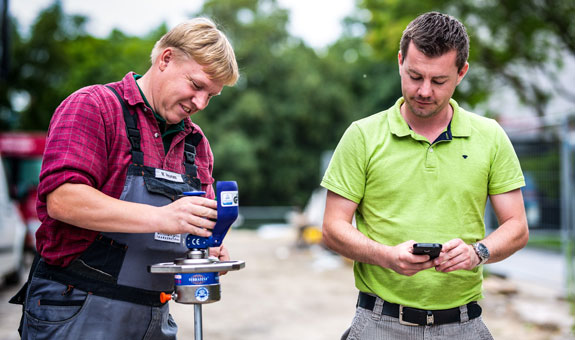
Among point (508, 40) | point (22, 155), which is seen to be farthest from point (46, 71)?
point (508, 40)

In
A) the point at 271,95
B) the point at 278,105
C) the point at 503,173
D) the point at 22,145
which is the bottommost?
the point at 278,105

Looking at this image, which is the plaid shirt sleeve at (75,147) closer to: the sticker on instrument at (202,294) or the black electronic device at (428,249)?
the sticker on instrument at (202,294)

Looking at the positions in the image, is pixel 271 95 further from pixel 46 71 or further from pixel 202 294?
pixel 202 294

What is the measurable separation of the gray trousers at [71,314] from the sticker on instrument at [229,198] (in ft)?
1.87

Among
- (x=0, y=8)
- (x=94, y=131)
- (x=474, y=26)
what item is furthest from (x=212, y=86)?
(x=474, y=26)

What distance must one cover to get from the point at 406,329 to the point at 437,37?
1086mm

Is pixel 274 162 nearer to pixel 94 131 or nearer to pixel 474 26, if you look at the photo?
pixel 474 26

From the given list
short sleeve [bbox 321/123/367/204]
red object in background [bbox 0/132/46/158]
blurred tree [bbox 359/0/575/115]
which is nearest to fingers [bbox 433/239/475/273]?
short sleeve [bbox 321/123/367/204]

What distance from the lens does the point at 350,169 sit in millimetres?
2418

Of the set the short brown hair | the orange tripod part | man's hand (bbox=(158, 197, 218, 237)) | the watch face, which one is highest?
the short brown hair

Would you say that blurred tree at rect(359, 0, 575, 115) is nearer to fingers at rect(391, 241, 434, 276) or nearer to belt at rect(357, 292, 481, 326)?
belt at rect(357, 292, 481, 326)

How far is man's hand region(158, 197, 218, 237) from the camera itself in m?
1.89

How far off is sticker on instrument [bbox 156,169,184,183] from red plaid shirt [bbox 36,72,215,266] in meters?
0.03

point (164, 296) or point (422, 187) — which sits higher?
point (422, 187)
